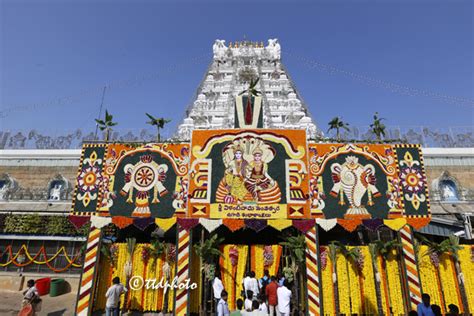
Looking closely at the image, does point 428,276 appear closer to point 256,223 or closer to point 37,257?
point 256,223

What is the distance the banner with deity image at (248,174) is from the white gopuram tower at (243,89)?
1205 inches

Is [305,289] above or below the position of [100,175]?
below

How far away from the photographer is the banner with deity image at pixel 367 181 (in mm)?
13906

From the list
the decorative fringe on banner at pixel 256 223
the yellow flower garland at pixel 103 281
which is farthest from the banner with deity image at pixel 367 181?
the yellow flower garland at pixel 103 281

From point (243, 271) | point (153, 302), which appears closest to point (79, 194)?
point (153, 302)

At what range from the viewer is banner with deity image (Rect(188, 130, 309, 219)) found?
14008 mm

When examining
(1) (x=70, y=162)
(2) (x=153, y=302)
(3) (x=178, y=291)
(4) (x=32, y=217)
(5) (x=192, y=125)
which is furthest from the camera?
(5) (x=192, y=125)

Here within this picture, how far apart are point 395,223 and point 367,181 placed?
225 cm

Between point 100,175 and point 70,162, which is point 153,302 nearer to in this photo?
point 100,175

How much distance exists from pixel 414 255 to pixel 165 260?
460 inches

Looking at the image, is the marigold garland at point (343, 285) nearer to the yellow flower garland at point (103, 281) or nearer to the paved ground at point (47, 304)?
the paved ground at point (47, 304)

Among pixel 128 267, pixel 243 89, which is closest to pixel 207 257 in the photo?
pixel 128 267

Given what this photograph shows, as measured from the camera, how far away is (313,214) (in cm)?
1387

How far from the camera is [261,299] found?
1117cm
